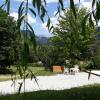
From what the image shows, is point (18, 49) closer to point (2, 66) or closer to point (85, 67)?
point (85, 67)

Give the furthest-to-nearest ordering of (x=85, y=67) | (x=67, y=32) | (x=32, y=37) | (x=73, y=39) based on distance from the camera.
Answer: (x=85, y=67) < (x=67, y=32) < (x=73, y=39) < (x=32, y=37)

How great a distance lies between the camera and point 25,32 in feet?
10.6

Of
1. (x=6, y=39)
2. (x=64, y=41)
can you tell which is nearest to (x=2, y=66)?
(x=6, y=39)

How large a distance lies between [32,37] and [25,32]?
0.29ft

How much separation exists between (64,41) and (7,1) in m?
1.25

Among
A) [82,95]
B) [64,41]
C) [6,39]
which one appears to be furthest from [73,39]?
[6,39]

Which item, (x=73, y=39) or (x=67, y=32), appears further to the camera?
(x=67, y=32)

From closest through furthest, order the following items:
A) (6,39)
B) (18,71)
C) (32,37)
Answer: (32,37) < (18,71) < (6,39)

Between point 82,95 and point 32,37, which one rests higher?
point 32,37

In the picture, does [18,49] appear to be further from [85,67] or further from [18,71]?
[85,67]

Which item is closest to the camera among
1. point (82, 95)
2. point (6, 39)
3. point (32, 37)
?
point (32, 37)

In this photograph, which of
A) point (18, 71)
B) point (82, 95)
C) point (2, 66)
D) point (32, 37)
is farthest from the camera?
point (2, 66)

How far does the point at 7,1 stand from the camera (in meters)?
3.43

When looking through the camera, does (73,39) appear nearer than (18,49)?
No
